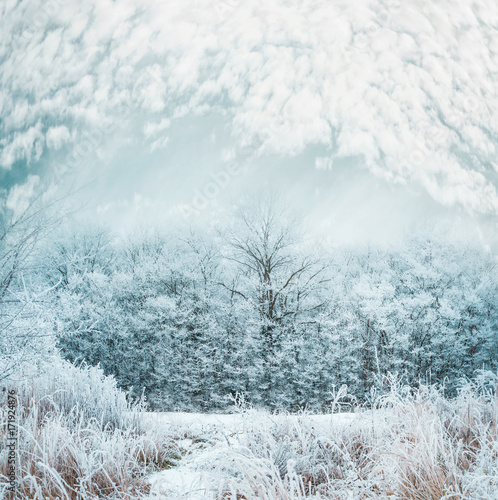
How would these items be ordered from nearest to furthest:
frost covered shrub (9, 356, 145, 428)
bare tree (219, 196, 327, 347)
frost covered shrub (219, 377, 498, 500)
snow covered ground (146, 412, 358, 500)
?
frost covered shrub (219, 377, 498, 500), snow covered ground (146, 412, 358, 500), frost covered shrub (9, 356, 145, 428), bare tree (219, 196, 327, 347)

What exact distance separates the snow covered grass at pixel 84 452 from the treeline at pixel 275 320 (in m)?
12.2

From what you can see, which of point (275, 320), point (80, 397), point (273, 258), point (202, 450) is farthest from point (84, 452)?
point (273, 258)

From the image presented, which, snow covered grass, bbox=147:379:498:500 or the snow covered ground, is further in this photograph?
the snow covered ground

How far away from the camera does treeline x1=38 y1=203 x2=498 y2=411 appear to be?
1616cm

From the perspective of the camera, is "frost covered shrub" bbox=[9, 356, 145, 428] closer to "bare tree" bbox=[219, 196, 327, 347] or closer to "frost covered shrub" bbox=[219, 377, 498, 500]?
"frost covered shrub" bbox=[219, 377, 498, 500]

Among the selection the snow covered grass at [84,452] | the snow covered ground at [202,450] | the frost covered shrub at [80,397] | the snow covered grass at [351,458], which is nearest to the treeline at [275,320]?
the snow covered ground at [202,450]

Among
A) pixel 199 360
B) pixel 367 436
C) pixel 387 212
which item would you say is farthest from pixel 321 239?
pixel 387 212

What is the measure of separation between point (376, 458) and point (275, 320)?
13.9 meters

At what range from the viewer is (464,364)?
1709 cm

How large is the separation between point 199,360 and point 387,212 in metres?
114

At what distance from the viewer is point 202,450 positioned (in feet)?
11.4

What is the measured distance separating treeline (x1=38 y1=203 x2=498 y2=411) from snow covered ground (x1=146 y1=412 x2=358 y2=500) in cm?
1183

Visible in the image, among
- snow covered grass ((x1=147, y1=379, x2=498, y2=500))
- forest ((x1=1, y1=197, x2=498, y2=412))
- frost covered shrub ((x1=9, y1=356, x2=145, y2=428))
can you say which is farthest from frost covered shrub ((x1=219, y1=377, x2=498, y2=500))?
forest ((x1=1, y1=197, x2=498, y2=412))

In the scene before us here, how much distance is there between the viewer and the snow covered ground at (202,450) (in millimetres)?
2148
